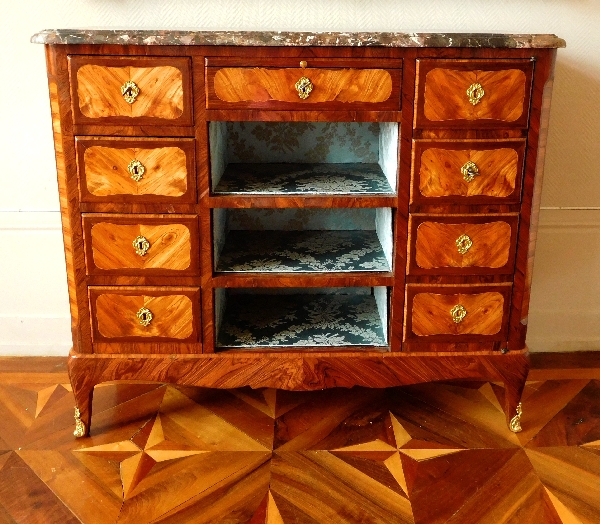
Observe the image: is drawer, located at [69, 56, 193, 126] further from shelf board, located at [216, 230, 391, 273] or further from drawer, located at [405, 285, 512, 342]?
drawer, located at [405, 285, 512, 342]

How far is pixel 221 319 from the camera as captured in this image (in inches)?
65.4

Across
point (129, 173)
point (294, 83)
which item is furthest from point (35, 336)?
point (294, 83)

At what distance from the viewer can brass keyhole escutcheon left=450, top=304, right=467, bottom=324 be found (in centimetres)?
149

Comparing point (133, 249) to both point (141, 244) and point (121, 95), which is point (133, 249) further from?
point (121, 95)

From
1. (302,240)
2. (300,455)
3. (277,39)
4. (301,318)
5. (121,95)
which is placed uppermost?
(277,39)

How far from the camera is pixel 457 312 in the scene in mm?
1487

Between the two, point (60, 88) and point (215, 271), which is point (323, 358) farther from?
point (60, 88)

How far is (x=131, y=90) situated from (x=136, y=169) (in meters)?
0.16

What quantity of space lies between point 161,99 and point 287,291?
2.34 ft

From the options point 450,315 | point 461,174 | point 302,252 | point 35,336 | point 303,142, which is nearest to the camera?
point 461,174

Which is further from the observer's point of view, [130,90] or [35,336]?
[35,336]

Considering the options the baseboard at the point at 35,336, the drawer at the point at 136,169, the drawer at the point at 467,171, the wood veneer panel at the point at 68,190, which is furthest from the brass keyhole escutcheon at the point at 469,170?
the baseboard at the point at 35,336

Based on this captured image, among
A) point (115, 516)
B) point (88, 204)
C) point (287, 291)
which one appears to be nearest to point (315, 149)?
point (287, 291)

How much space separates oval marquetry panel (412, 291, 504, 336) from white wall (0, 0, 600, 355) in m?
0.51
